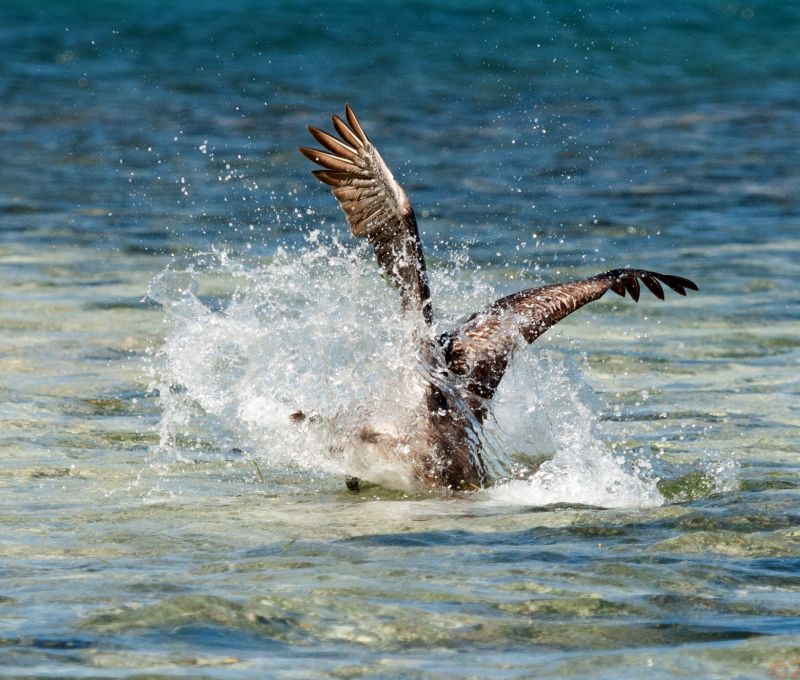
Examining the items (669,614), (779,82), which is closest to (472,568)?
(669,614)

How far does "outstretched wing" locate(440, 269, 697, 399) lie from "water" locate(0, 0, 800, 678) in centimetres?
17

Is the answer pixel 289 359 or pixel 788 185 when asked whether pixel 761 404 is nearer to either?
pixel 289 359

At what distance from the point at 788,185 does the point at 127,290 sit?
25.6ft

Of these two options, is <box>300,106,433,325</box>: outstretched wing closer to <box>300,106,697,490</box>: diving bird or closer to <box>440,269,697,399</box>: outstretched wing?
<box>300,106,697,490</box>: diving bird

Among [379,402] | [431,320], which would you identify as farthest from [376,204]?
[379,402]

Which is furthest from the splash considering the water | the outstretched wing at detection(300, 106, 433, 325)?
the outstretched wing at detection(300, 106, 433, 325)

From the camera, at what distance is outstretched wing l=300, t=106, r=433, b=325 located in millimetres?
6930

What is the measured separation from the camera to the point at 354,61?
26.2 metres

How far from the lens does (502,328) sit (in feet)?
23.8

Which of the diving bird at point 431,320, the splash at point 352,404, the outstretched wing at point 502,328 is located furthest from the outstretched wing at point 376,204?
the outstretched wing at point 502,328

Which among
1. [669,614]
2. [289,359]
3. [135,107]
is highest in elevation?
[135,107]

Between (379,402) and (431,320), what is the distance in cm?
41

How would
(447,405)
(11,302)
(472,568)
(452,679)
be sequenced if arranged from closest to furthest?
(452,679) < (472,568) < (447,405) < (11,302)

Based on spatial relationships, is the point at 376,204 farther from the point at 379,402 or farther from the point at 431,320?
the point at 379,402
